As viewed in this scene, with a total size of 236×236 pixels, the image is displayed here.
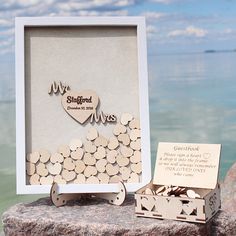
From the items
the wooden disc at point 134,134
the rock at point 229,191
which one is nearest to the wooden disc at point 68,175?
the wooden disc at point 134,134

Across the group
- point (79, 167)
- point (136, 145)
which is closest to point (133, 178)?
point (136, 145)

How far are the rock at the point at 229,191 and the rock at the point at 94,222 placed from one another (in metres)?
0.78

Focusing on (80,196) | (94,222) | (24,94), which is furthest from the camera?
(80,196)

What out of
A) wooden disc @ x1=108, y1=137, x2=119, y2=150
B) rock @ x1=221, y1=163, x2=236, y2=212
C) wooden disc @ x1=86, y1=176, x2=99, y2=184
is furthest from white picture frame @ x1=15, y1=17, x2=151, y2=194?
rock @ x1=221, y1=163, x2=236, y2=212

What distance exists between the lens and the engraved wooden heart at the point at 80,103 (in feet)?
8.20

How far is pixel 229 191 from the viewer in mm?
3383

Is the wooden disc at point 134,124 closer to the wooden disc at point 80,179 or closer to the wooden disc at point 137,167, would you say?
the wooden disc at point 137,167

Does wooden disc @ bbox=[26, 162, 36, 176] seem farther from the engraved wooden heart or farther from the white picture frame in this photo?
the engraved wooden heart

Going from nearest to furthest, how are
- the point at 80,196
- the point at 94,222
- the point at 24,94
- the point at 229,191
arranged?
the point at 94,222, the point at 24,94, the point at 80,196, the point at 229,191

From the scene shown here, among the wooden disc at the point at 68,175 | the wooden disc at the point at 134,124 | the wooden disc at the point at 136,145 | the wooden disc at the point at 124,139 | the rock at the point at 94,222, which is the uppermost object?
the wooden disc at the point at 134,124

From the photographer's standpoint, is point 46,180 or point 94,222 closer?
point 94,222

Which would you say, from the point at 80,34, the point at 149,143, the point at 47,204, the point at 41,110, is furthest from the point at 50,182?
the point at 80,34

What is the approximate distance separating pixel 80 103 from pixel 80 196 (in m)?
0.49

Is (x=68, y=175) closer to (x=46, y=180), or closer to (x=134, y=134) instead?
(x=46, y=180)
